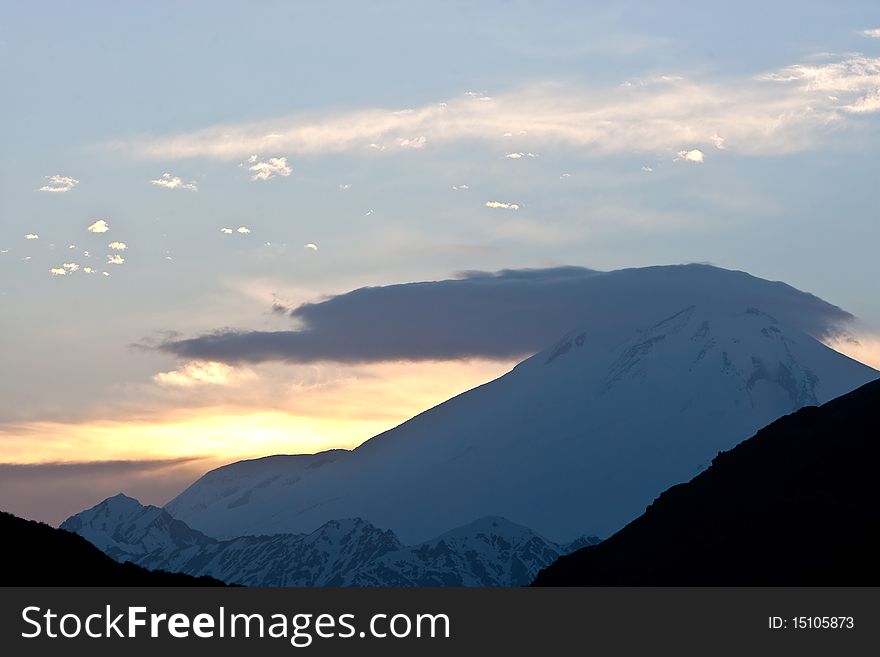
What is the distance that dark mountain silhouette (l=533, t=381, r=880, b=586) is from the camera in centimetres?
14088

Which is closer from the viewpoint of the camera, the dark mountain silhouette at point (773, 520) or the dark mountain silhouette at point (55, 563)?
the dark mountain silhouette at point (55, 563)

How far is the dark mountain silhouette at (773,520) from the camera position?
462 ft

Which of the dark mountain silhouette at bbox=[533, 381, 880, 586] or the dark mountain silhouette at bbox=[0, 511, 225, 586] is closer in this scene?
the dark mountain silhouette at bbox=[0, 511, 225, 586]

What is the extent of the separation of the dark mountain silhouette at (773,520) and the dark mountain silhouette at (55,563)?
168ft

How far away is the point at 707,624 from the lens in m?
93.4

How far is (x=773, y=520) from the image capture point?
150 meters

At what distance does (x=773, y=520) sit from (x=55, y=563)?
71.8 metres

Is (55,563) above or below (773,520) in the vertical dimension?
below

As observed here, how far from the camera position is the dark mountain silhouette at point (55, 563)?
10962cm

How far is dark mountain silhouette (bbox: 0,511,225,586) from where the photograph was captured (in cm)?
10962

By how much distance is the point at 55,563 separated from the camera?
11369cm

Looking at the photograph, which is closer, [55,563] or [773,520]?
[55,563]

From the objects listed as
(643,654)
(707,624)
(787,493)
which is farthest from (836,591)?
(787,493)

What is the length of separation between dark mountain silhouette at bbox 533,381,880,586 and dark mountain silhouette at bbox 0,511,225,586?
5108 cm
